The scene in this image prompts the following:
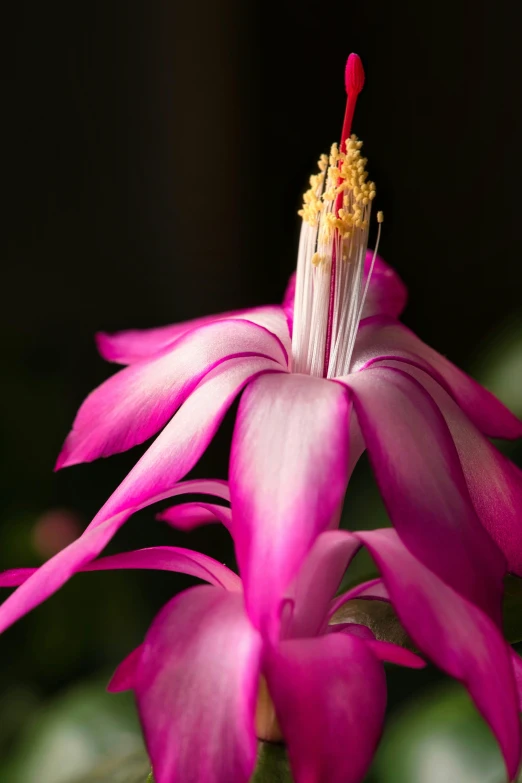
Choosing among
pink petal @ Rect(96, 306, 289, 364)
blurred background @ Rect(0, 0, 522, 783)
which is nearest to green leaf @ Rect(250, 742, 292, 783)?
pink petal @ Rect(96, 306, 289, 364)

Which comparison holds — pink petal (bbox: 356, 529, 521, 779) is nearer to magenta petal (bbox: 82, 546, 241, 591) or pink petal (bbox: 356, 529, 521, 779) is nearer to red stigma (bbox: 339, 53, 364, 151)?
magenta petal (bbox: 82, 546, 241, 591)

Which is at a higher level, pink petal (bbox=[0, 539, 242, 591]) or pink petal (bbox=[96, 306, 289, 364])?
pink petal (bbox=[96, 306, 289, 364])

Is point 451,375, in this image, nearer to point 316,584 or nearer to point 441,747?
point 316,584

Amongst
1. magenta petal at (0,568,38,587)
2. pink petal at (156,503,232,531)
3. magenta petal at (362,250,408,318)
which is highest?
magenta petal at (362,250,408,318)

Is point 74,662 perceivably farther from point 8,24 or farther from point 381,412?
point 8,24

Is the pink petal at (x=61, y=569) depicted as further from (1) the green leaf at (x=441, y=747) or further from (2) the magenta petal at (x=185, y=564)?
(1) the green leaf at (x=441, y=747)

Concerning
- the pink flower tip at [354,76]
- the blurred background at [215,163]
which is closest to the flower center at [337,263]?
the pink flower tip at [354,76]
